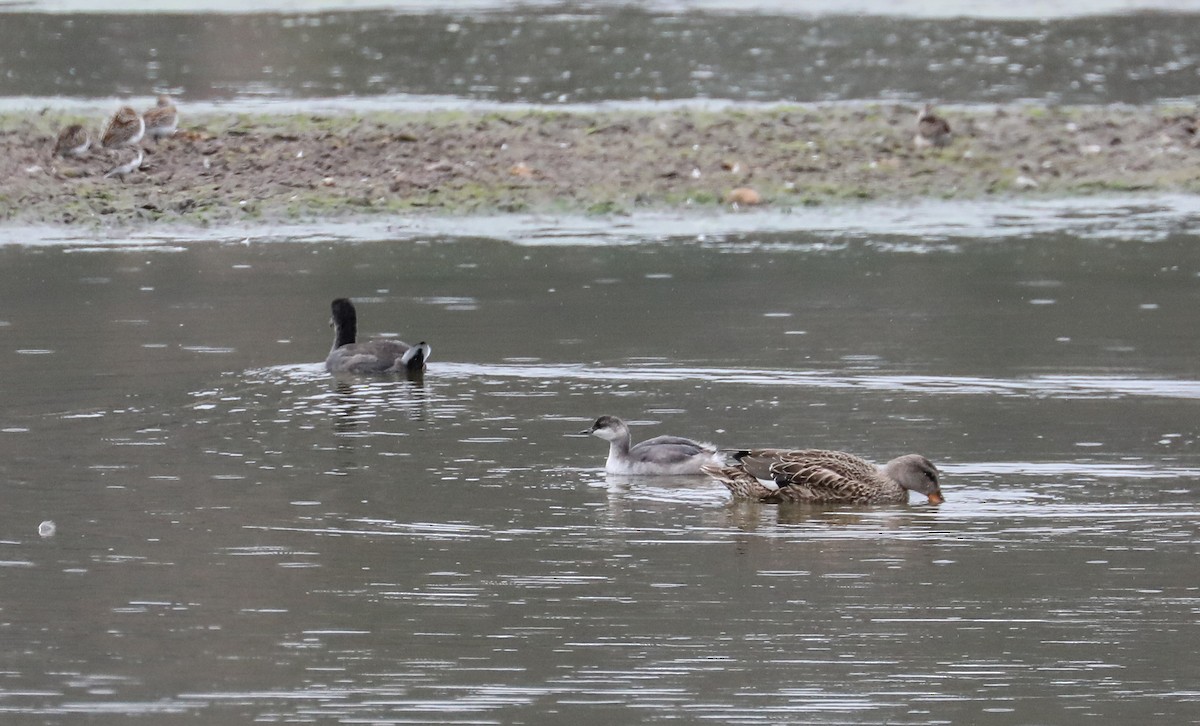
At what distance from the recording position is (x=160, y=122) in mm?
22938

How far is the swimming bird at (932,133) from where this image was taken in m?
23.2

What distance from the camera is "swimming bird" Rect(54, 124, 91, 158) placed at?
22125 mm

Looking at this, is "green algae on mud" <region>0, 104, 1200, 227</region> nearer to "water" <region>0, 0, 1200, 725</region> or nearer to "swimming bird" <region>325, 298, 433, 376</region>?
"water" <region>0, 0, 1200, 725</region>

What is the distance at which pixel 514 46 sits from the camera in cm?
3528

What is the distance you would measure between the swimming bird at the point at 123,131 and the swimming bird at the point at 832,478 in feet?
41.9

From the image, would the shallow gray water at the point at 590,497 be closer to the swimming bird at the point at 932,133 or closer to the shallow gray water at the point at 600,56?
the swimming bird at the point at 932,133

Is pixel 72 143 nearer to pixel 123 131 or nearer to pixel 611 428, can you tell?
pixel 123 131

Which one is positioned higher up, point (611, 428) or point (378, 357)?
point (378, 357)

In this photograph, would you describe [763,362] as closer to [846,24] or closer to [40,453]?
[40,453]

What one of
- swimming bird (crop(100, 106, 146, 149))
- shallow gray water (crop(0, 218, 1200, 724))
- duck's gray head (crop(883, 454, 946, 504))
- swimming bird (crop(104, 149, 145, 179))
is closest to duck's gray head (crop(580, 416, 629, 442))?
shallow gray water (crop(0, 218, 1200, 724))

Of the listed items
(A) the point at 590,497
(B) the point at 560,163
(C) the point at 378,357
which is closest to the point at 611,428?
(A) the point at 590,497

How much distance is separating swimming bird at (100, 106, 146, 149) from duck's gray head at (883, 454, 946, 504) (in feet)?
43.6

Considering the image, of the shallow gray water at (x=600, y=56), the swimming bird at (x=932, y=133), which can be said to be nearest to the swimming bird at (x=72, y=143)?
the shallow gray water at (x=600, y=56)

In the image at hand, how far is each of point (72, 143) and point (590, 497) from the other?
12662mm
